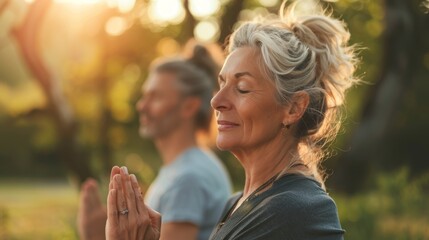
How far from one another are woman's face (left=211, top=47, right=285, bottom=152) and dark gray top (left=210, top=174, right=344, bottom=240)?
0.61 feet

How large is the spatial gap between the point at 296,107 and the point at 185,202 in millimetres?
1210

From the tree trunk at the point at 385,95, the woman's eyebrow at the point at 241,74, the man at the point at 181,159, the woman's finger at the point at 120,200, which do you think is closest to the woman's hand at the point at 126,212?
the woman's finger at the point at 120,200

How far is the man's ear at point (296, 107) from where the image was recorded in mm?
2674

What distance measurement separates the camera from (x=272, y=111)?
8.83 feet

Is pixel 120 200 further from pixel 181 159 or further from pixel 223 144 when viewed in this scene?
pixel 181 159

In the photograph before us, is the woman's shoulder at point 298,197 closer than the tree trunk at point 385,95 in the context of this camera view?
Yes

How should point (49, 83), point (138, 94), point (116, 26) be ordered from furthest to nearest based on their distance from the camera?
point (138, 94) → point (116, 26) → point (49, 83)

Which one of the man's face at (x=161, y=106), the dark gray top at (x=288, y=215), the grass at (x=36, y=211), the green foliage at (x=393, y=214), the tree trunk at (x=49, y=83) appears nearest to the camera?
the dark gray top at (x=288, y=215)

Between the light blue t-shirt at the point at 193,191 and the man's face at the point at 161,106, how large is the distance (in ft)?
0.66

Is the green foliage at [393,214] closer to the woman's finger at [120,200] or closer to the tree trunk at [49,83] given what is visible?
the woman's finger at [120,200]

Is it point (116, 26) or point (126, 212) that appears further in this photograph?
point (116, 26)

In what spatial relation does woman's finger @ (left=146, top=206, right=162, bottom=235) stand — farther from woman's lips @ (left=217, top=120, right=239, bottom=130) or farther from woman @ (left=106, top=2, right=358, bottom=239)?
woman's lips @ (left=217, top=120, right=239, bottom=130)

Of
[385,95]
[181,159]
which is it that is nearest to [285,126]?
[181,159]

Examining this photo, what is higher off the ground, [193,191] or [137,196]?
[137,196]
